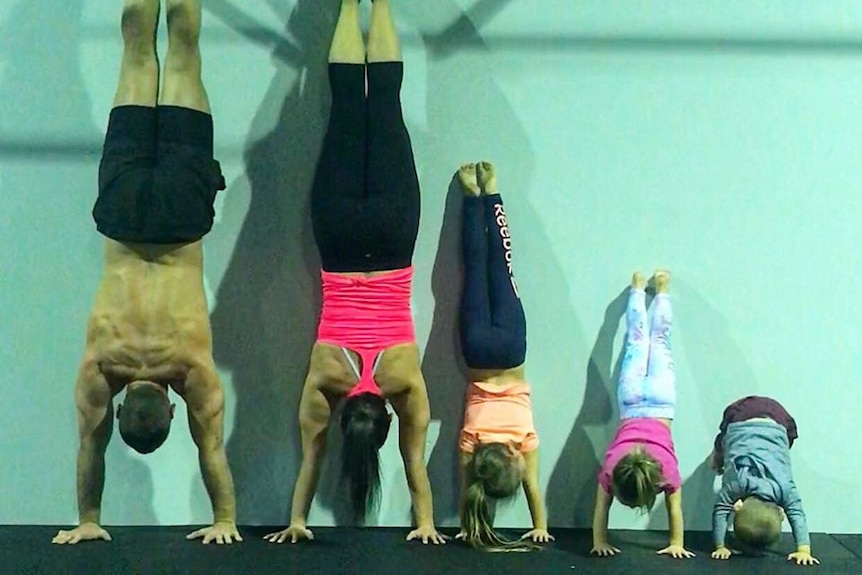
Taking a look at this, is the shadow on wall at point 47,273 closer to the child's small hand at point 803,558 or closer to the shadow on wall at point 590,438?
the shadow on wall at point 590,438

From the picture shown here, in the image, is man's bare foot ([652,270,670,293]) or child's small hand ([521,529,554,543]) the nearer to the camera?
child's small hand ([521,529,554,543])

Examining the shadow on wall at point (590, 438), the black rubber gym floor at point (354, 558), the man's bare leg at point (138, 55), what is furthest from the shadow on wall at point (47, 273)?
the shadow on wall at point (590, 438)

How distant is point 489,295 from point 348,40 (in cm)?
73

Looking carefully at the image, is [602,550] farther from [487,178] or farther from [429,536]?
[487,178]

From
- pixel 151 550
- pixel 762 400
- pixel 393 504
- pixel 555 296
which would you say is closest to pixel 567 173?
pixel 555 296

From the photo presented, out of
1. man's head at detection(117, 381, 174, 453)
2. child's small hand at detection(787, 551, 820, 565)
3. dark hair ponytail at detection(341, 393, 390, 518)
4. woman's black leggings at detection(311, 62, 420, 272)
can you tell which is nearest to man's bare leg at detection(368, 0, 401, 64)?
woman's black leggings at detection(311, 62, 420, 272)

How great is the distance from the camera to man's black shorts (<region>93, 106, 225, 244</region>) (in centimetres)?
239

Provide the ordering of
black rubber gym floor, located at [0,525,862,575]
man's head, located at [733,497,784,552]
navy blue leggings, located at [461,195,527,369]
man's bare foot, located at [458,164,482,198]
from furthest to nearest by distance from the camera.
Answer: man's bare foot, located at [458,164,482,198]
navy blue leggings, located at [461,195,527,369]
man's head, located at [733,497,784,552]
black rubber gym floor, located at [0,525,862,575]

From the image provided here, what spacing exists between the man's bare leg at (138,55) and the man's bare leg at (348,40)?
17.2 inches

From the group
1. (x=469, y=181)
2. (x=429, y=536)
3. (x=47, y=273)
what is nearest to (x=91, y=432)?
(x=47, y=273)

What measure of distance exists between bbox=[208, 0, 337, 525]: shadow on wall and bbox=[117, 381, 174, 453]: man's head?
1.37 ft

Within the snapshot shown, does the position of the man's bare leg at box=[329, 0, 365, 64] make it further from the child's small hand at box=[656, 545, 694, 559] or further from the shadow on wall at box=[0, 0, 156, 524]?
the child's small hand at box=[656, 545, 694, 559]

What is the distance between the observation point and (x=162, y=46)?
8.92 ft

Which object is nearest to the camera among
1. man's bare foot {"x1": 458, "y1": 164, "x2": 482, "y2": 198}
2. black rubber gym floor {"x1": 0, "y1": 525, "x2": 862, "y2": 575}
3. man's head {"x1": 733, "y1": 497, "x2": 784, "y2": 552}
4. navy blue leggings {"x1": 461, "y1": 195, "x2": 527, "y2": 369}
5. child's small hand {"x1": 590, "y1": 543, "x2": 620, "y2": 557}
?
black rubber gym floor {"x1": 0, "y1": 525, "x2": 862, "y2": 575}
